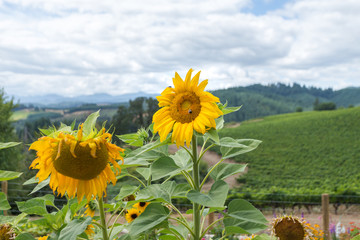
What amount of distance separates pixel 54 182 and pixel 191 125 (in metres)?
0.47

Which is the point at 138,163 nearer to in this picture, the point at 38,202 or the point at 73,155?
the point at 73,155

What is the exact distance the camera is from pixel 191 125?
3.55 ft

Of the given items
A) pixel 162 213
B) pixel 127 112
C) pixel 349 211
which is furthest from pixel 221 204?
pixel 349 211

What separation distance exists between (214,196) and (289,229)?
26.5 inches

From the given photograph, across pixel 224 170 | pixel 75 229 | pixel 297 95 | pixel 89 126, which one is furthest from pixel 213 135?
pixel 297 95

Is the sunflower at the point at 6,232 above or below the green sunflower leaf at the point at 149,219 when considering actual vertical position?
below

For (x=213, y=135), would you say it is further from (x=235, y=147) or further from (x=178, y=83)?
(x=178, y=83)

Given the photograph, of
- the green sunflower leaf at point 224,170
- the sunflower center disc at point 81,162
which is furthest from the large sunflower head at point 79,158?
the green sunflower leaf at point 224,170

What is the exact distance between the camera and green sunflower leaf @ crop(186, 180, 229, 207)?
3.03 ft

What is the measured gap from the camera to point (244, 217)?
1005mm

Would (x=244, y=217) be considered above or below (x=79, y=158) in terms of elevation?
below

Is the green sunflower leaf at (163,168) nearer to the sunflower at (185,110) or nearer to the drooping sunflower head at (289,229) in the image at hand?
the sunflower at (185,110)

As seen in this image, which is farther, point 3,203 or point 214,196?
point 3,203

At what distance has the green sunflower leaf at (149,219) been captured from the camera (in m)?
0.97
